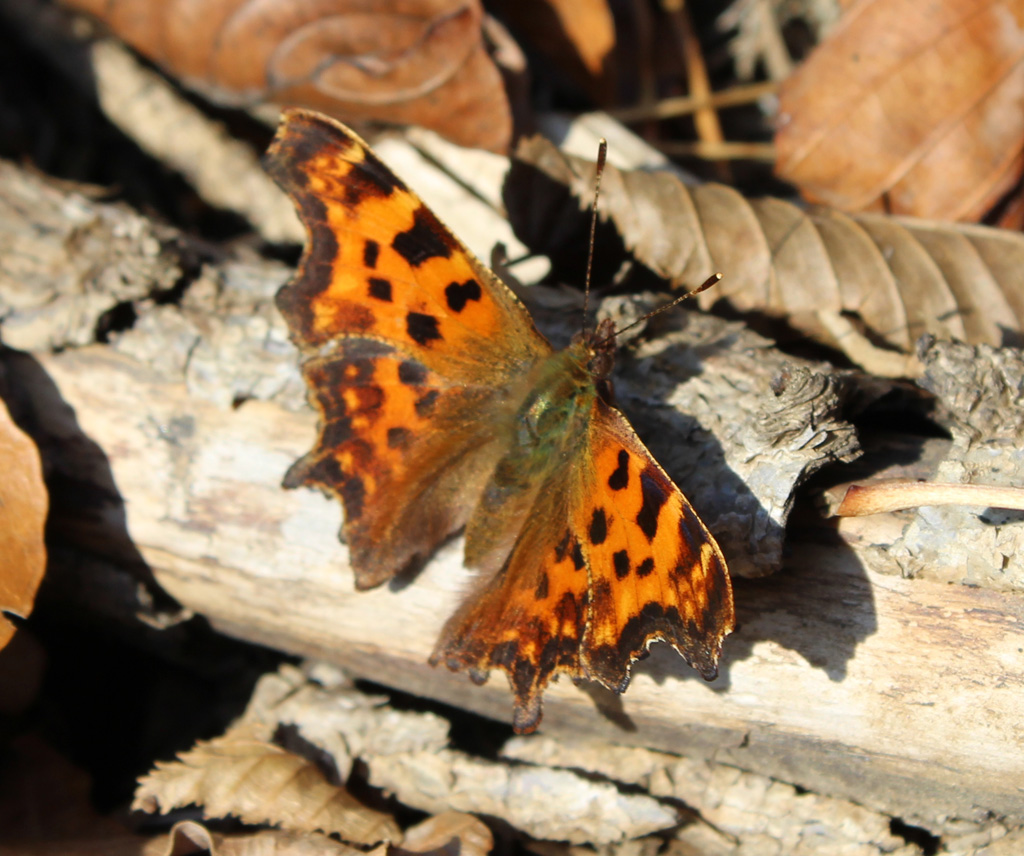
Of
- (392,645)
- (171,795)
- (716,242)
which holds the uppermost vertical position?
(716,242)

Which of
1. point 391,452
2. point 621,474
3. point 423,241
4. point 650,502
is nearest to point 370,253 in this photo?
point 423,241

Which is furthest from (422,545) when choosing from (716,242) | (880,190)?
(880,190)

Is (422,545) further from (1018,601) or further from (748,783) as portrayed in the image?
(1018,601)

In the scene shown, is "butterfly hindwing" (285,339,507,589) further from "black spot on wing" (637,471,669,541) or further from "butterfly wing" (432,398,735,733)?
"black spot on wing" (637,471,669,541)

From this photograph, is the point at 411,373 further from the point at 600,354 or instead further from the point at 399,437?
the point at 600,354

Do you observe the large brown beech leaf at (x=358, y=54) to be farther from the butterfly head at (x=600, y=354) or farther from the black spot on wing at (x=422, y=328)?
the butterfly head at (x=600, y=354)

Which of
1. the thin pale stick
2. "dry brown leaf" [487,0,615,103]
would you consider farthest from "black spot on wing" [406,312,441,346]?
"dry brown leaf" [487,0,615,103]
